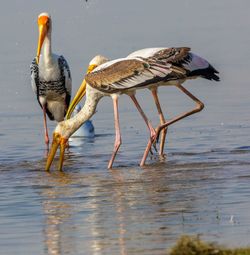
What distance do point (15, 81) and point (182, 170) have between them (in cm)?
869

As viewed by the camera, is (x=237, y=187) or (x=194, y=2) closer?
(x=237, y=187)

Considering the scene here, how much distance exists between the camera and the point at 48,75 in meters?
16.6

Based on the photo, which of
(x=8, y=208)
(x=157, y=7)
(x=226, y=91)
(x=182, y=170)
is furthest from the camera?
(x=157, y=7)

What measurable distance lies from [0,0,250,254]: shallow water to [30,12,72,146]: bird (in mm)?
518

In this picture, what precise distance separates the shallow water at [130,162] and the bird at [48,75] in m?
0.52

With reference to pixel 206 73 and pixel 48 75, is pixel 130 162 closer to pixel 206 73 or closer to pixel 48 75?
pixel 206 73

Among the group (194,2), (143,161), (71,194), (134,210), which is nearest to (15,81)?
(143,161)

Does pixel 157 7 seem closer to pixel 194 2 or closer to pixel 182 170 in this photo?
pixel 194 2

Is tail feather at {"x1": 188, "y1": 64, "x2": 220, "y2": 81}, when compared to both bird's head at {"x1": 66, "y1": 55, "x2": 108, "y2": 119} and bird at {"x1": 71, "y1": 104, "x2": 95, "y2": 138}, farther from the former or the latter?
bird at {"x1": 71, "y1": 104, "x2": 95, "y2": 138}

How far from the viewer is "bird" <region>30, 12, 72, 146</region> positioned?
652 inches

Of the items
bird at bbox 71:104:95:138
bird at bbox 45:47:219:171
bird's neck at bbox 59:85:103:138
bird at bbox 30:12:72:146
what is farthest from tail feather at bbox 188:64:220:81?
bird at bbox 30:12:72:146

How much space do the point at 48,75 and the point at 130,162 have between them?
3204mm

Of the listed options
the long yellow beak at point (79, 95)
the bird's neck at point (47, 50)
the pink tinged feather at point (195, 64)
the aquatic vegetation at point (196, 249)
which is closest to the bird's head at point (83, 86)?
the long yellow beak at point (79, 95)

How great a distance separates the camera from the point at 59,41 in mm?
25969
